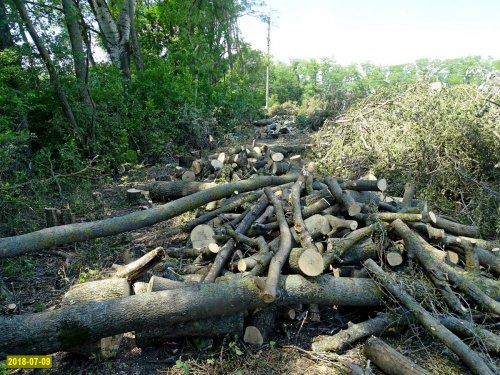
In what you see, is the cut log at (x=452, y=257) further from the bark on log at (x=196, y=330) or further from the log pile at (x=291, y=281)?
the bark on log at (x=196, y=330)

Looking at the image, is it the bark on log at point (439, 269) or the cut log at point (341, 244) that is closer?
the bark on log at point (439, 269)

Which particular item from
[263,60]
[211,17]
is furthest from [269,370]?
[263,60]

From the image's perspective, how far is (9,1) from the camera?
692 cm

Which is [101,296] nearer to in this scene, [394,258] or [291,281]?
[291,281]

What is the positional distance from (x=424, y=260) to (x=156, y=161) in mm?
8526

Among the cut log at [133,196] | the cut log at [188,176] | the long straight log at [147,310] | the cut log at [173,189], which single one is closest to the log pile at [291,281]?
the long straight log at [147,310]

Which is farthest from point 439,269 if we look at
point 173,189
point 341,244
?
point 173,189

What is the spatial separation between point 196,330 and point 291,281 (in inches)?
37.8

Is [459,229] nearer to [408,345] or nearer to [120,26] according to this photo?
[408,345]

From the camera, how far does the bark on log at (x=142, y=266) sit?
3452 mm

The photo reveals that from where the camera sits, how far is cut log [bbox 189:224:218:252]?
4.53m

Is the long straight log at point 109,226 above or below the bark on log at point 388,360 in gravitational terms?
above

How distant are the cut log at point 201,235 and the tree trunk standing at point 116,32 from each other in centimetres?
925

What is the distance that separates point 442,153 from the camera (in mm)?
6289
